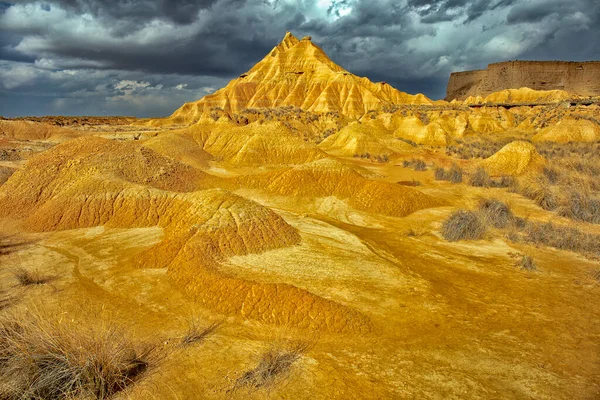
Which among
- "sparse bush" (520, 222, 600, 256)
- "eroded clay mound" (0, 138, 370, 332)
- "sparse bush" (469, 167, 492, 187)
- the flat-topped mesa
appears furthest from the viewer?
the flat-topped mesa

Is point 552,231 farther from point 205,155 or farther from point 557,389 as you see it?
point 205,155

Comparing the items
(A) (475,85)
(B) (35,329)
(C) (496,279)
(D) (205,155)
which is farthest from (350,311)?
(A) (475,85)

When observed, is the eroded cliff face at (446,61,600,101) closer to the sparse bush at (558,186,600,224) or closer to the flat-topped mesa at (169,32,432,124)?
the flat-topped mesa at (169,32,432,124)

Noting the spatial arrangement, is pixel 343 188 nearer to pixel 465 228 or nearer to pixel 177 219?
pixel 465 228

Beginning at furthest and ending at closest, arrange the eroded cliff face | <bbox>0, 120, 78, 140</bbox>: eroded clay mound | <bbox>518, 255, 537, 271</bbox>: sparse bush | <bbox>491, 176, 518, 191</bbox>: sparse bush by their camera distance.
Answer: the eroded cliff face, <bbox>0, 120, 78, 140</bbox>: eroded clay mound, <bbox>491, 176, 518, 191</bbox>: sparse bush, <bbox>518, 255, 537, 271</bbox>: sparse bush

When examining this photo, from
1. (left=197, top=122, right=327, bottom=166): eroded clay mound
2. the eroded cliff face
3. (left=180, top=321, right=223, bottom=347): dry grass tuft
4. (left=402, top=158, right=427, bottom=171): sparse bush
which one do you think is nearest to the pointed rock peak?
the eroded cliff face

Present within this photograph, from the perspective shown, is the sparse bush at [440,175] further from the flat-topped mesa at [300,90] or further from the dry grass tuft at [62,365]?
the flat-topped mesa at [300,90]

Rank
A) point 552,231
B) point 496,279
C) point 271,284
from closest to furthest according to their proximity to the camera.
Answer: point 271,284
point 496,279
point 552,231
